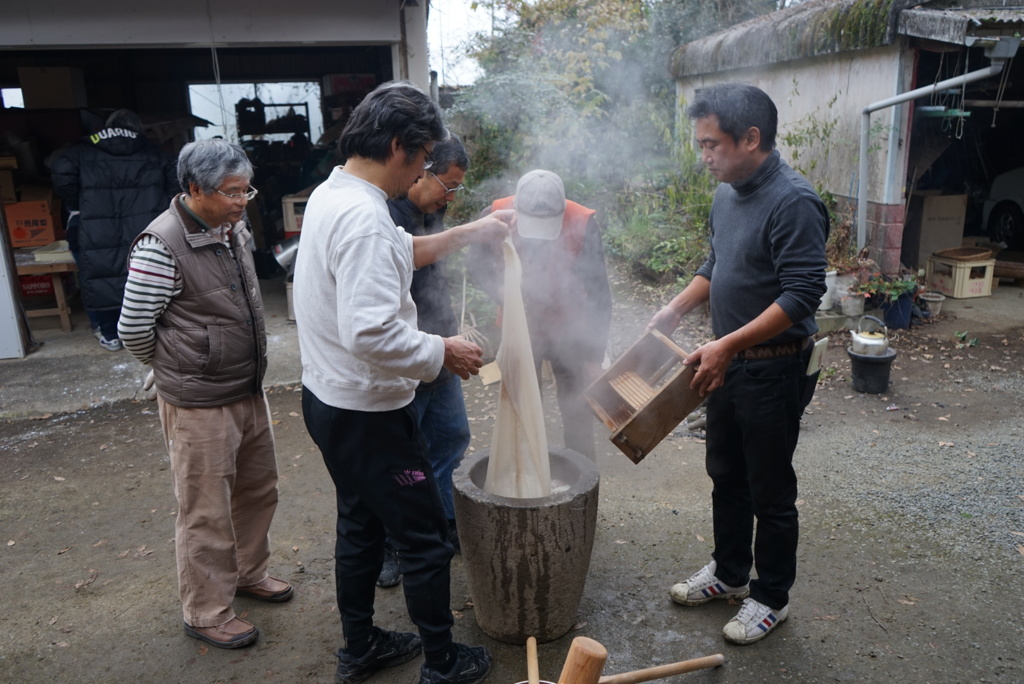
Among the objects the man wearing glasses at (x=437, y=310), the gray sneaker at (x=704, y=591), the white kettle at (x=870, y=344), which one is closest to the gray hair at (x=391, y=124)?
the man wearing glasses at (x=437, y=310)

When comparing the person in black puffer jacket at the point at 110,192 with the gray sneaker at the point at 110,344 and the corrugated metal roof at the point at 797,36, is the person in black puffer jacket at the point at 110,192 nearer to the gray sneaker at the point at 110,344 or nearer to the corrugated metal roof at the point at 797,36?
the gray sneaker at the point at 110,344

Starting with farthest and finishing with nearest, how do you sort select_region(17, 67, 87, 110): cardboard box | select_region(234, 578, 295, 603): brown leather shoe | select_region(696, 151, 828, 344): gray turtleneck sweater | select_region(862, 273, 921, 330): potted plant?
1. select_region(17, 67, 87, 110): cardboard box
2. select_region(862, 273, 921, 330): potted plant
3. select_region(234, 578, 295, 603): brown leather shoe
4. select_region(696, 151, 828, 344): gray turtleneck sweater

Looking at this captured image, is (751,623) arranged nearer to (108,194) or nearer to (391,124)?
(391,124)

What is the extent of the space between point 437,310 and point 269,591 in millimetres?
1636

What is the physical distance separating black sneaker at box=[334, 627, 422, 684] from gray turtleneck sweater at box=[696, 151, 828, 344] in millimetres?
1919

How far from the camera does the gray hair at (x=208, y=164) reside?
309 cm

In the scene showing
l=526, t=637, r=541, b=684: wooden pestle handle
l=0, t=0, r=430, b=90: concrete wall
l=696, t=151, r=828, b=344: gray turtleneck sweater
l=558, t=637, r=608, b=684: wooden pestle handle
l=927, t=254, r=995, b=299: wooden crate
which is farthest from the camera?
l=927, t=254, r=995, b=299: wooden crate

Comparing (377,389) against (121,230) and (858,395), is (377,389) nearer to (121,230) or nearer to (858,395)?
(858,395)

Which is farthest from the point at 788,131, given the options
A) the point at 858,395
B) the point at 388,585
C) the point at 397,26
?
the point at 388,585

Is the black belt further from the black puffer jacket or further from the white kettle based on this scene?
the black puffer jacket

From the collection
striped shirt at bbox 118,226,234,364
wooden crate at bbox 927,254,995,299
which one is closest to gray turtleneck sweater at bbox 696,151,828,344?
striped shirt at bbox 118,226,234,364

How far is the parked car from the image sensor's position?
1056 centimetres

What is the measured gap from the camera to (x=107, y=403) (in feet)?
21.4

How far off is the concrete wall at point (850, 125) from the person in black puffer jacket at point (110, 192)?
6.12 m
